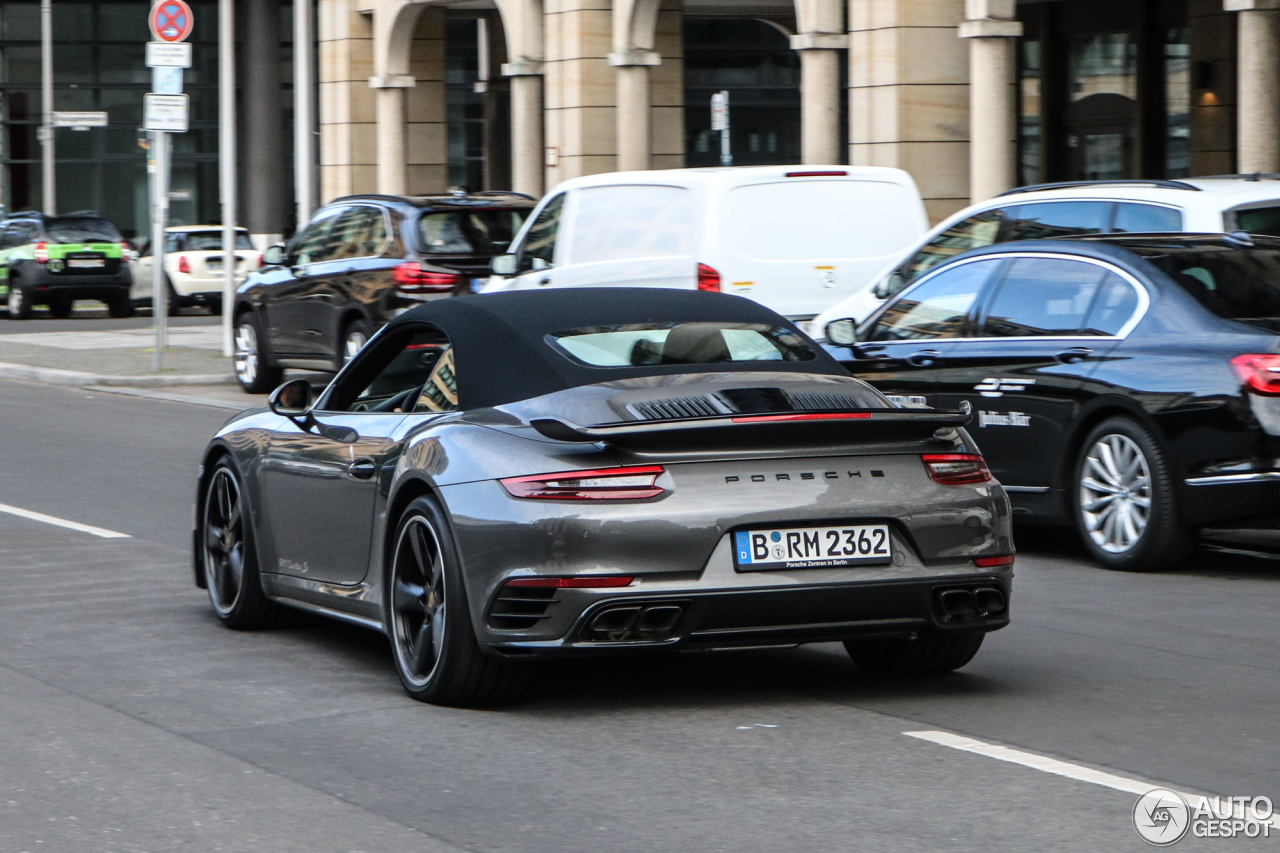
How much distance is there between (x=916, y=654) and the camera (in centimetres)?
699

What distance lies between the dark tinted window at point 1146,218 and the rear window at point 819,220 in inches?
134

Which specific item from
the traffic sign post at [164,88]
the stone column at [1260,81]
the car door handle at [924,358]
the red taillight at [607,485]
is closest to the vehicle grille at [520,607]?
the red taillight at [607,485]

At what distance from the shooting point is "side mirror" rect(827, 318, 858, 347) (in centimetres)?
1038

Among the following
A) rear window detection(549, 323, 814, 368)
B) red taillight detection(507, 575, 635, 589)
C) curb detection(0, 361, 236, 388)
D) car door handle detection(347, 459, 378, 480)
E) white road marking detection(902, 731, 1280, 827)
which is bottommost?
white road marking detection(902, 731, 1280, 827)

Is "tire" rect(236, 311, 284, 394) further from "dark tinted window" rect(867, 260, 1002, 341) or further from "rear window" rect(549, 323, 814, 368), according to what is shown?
"rear window" rect(549, 323, 814, 368)

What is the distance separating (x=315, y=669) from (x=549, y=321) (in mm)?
1491

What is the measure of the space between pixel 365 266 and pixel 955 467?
1305cm

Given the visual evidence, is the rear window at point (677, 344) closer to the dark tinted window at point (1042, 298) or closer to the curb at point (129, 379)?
the dark tinted window at point (1042, 298)

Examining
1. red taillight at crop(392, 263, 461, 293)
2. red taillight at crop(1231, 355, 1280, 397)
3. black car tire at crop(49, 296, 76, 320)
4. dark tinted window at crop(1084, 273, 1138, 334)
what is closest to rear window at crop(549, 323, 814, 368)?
red taillight at crop(1231, 355, 1280, 397)

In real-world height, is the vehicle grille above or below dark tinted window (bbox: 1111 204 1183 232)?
below

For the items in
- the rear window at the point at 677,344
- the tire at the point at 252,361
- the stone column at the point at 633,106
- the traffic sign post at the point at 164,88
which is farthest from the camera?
the stone column at the point at 633,106

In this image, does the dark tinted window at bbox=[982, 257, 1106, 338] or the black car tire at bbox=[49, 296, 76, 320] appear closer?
the dark tinted window at bbox=[982, 257, 1106, 338]

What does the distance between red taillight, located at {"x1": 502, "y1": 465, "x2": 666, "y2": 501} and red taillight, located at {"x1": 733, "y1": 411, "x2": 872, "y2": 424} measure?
30 cm

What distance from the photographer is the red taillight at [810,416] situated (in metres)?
6.26
